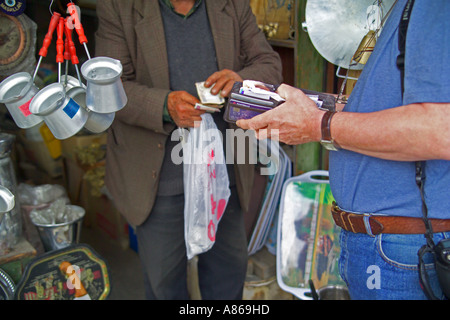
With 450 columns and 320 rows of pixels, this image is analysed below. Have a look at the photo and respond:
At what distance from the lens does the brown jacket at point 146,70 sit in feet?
5.16

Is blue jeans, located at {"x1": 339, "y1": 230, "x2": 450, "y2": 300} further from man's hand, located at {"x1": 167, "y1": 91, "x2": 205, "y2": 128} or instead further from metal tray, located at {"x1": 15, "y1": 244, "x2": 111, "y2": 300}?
metal tray, located at {"x1": 15, "y1": 244, "x2": 111, "y2": 300}

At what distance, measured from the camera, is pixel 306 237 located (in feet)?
7.27

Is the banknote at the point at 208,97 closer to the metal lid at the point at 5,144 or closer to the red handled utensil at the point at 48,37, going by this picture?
the red handled utensil at the point at 48,37

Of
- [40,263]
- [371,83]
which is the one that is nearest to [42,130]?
[40,263]

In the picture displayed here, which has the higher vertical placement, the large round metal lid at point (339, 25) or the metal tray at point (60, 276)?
the large round metal lid at point (339, 25)

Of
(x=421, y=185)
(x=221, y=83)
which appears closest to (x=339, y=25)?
(x=221, y=83)

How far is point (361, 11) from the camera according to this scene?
1.40 metres

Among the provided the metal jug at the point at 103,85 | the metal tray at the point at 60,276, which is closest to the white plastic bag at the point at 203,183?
the metal tray at the point at 60,276

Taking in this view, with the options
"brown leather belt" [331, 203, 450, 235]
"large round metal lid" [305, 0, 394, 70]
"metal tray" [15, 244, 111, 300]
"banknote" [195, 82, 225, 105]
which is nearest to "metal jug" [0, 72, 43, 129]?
"banknote" [195, 82, 225, 105]

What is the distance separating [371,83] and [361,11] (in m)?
0.54

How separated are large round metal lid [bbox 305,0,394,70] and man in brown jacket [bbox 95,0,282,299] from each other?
1.02 ft

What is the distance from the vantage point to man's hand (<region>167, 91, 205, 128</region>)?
149 cm

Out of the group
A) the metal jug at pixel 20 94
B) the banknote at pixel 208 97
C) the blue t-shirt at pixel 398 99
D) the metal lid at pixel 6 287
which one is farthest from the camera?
the banknote at pixel 208 97
